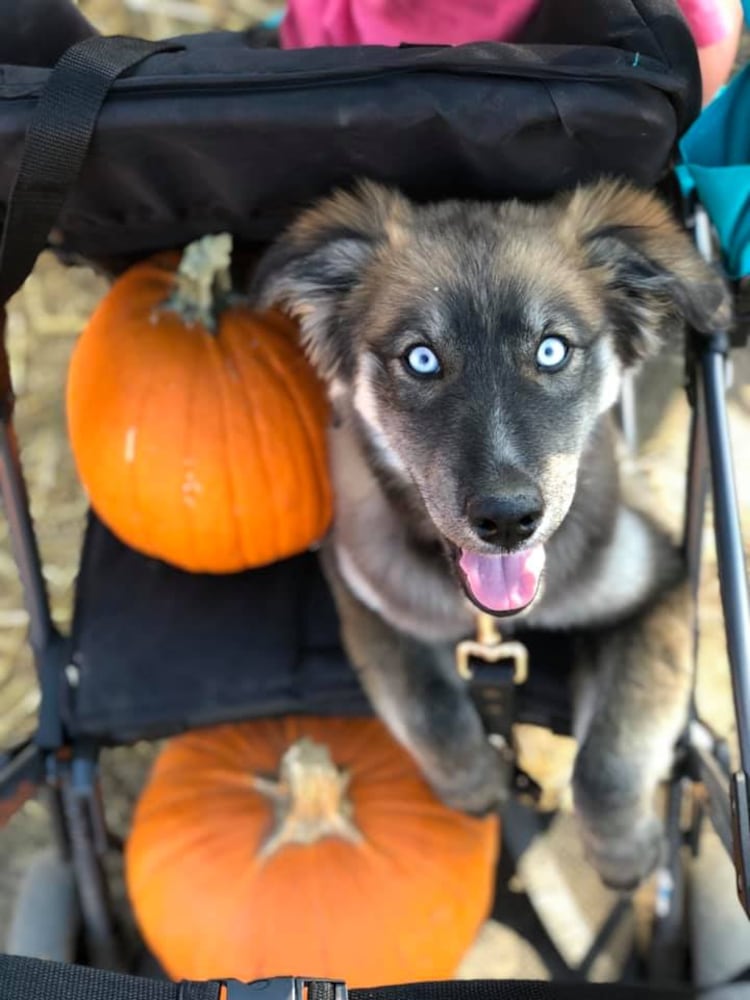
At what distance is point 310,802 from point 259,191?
2.87 feet

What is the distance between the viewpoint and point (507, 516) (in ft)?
3.72

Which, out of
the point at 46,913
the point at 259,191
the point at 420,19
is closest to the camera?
the point at 259,191

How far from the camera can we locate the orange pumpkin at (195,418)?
1.59 metres

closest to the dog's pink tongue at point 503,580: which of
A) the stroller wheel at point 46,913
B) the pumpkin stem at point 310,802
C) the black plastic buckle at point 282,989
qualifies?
the pumpkin stem at point 310,802

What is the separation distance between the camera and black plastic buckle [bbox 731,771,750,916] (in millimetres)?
1149

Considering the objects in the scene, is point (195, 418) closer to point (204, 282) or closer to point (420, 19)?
point (204, 282)

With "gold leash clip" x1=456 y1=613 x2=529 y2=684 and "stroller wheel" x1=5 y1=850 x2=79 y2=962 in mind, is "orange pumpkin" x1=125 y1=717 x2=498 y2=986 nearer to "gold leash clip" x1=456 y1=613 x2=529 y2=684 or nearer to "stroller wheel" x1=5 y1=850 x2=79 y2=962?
"stroller wheel" x1=5 y1=850 x2=79 y2=962

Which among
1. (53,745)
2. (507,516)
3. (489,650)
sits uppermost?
(507,516)

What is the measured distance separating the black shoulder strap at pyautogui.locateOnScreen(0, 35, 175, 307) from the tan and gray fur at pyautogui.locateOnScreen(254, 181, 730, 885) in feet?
0.92

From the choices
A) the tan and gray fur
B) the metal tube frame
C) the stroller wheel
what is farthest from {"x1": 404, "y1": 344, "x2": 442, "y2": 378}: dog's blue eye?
the stroller wheel

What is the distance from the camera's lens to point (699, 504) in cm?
157

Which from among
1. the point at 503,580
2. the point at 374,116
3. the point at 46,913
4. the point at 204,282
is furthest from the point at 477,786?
the point at 374,116

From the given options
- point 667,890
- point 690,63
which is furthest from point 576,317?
point 667,890

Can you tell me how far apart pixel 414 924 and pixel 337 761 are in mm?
281
